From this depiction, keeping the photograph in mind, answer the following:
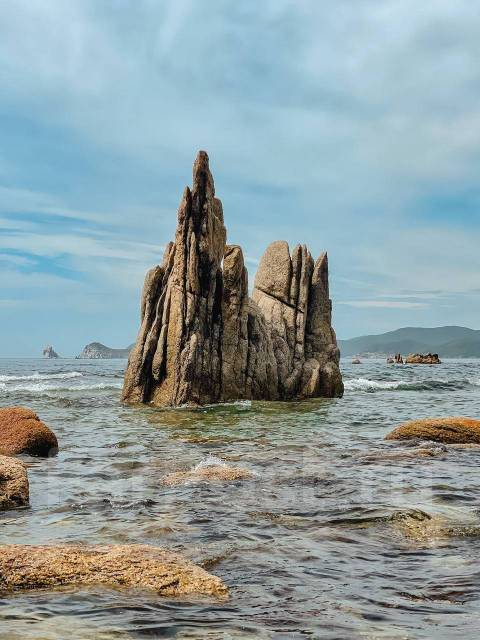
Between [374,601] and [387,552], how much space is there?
182cm

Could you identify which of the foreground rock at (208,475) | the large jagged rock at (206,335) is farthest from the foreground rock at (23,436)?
the large jagged rock at (206,335)

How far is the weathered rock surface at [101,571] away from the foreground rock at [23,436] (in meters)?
9.52

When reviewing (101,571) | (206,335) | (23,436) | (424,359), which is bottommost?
(101,571)

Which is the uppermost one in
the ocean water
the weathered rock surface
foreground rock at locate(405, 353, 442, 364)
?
foreground rock at locate(405, 353, 442, 364)

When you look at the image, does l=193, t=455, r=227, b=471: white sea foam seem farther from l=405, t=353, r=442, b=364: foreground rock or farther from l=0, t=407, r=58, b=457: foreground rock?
l=405, t=353, r=442, b=364: foreground rock

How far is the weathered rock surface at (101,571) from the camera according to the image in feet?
20.0

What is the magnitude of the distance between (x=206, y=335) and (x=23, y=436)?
15.6 meters

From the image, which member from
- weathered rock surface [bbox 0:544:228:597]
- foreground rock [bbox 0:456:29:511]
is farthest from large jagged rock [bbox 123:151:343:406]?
weathered rock surface [bbox 0:544:228:597]

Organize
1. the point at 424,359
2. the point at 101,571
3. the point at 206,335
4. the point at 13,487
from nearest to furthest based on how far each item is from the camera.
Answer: the point at 101,571 < the point at 13,487 < the point at 206,335 < the point at 424,359

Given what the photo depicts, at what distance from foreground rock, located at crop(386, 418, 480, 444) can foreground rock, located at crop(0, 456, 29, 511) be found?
11646 millimetres

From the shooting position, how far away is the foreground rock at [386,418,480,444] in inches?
711

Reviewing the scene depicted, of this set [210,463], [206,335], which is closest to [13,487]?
[210,463]

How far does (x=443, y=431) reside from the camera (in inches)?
723

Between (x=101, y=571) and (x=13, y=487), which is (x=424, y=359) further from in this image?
(x=101, y=571)
